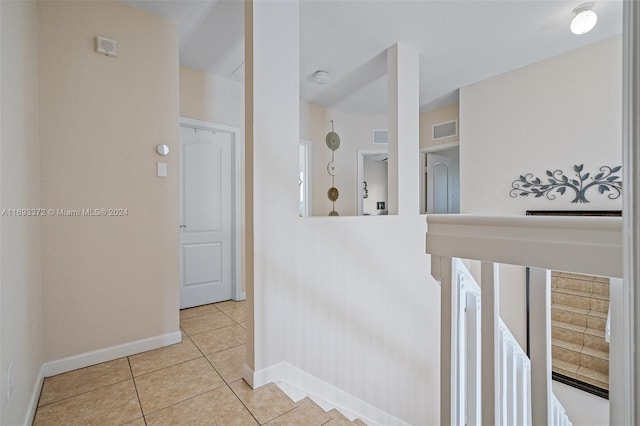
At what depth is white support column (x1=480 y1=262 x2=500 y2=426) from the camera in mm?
637

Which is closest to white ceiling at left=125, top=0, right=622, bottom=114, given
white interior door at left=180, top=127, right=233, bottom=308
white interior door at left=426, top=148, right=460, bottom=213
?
white interior door at left=180, top=127, right=233, bottom=308

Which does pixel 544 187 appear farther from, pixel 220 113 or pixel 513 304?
pixel 220 113

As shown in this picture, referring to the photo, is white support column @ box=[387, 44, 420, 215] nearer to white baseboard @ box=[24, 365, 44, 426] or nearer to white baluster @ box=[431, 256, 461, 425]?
white baluster @ box=[431, 256, 461, 425]

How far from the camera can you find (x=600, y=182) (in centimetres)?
278

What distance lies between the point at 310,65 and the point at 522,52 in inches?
86.8

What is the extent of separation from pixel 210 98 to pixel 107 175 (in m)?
1.69

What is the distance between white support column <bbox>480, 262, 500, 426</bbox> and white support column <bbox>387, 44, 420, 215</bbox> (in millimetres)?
2305

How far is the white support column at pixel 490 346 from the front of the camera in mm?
637

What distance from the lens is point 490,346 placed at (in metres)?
0.64

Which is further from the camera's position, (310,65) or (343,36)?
(310,65)

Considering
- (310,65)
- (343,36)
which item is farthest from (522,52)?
(310,65)

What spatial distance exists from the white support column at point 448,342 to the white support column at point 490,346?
0.08 metres

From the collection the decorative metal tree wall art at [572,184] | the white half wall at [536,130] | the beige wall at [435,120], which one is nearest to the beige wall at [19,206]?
the white half wall at [536,130]

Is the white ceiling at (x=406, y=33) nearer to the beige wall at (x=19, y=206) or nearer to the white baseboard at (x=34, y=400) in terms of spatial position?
the beige wall at (x=19, y=206)
